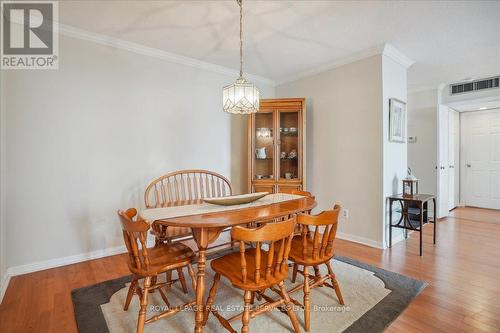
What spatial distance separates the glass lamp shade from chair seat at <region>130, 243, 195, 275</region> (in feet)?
3.95

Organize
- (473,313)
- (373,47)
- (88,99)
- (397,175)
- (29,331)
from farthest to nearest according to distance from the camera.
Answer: (397,175) < (373,47) < (88,99) < (473,313) < (29,331)

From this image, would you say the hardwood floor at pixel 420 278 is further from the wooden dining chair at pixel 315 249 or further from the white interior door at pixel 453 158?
the white interior door at pixel 453 158

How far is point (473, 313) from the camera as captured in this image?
1813 millimetres

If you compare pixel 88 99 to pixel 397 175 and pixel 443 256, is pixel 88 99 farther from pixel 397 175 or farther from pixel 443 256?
pixel 443 256

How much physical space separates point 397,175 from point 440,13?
1864 millimetres

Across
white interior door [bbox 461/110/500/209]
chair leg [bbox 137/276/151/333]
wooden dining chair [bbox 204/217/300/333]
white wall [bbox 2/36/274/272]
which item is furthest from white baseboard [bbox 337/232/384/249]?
white interior door [bbox 461/110/500/209]

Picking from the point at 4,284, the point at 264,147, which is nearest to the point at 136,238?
the point at 4,284

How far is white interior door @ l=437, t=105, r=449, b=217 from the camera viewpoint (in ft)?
14.8

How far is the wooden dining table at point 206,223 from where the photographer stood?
59.3 inches

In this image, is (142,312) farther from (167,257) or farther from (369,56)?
(369,56)

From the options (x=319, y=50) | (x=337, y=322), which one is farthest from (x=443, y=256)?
(x=319, y=50)

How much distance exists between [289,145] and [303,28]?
165 cm

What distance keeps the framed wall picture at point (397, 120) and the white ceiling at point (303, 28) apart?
648 millimetres

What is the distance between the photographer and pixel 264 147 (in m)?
3.89
